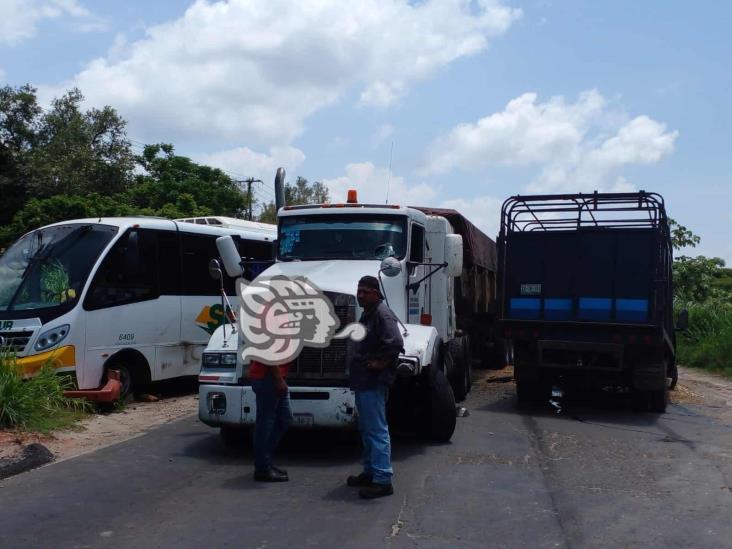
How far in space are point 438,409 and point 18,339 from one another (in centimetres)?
577

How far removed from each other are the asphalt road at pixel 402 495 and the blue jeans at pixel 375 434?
27 cm

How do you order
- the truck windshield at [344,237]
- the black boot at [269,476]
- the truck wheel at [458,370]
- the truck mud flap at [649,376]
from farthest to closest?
the truck wheel at [458,370]
the truck mud flap at [649,376]
the truck windshield at [344,237]
the black boot at [269,476]

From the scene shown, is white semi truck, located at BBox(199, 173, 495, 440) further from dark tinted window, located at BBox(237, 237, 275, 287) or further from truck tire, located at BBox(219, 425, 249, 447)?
dark tinted window, located at BBox(237, 237, 275, 287)

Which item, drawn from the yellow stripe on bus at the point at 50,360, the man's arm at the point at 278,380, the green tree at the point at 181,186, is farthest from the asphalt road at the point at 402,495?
the green tree at the point at 181,186

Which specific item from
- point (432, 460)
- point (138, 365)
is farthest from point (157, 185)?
point (432, 460)

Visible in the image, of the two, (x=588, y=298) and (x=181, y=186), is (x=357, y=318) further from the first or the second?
(x=181, y=186)

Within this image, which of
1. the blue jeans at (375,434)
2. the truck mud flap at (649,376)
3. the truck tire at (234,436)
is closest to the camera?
the blue jeans at (375,434)

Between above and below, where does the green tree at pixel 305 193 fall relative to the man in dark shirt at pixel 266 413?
above

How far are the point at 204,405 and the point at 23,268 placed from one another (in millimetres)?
4759

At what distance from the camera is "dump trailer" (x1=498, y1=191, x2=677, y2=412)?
36.5ft

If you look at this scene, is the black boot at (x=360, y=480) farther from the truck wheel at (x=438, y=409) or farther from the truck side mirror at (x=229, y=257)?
the truck side mirror at (x=229, y=257)

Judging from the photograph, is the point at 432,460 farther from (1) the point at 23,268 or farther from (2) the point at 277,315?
(1) the point at 23,268

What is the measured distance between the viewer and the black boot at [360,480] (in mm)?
6857

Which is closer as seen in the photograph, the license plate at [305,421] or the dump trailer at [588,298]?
the license plate at [305,421]
